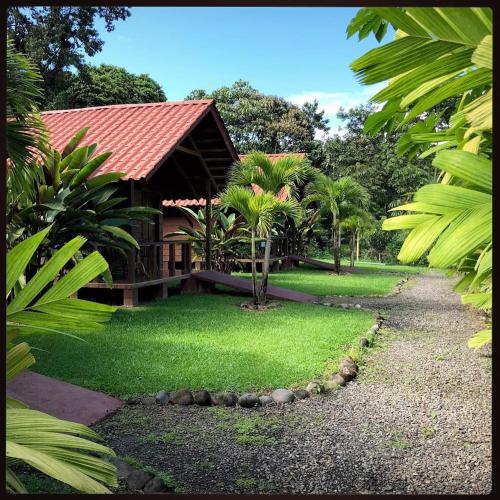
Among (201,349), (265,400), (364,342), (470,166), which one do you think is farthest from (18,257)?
(364,342)

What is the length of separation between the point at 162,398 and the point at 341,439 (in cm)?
157

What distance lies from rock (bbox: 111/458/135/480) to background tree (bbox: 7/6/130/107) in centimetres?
1613

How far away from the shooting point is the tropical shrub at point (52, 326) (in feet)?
3.38

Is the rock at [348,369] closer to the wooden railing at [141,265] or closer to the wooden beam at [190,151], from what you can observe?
the wooden railing at [141,265]

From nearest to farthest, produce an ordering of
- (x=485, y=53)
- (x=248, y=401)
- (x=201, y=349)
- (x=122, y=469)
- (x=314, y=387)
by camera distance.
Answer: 1. (x=485, y=53)
2. (x=122, y=469)
3. (x=248, y=401)
4. (x=314, y=387)
5. (x=201, y=349)

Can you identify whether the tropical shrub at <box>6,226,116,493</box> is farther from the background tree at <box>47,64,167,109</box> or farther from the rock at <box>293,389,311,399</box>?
the background tree at <box>47,64,167,109</box>

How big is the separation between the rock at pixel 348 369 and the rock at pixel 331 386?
9.3 inches

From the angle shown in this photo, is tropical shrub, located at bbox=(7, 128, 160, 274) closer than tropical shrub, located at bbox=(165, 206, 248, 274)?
Yes

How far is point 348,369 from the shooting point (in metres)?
5.28

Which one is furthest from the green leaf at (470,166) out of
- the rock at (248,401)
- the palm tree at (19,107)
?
the rock at (248,401)

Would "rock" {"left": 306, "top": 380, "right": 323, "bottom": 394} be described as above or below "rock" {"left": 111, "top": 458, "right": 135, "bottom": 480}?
below

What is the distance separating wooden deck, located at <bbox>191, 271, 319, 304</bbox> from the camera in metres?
10.9

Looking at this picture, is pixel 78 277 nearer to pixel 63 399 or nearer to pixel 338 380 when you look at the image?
pixel 63 399

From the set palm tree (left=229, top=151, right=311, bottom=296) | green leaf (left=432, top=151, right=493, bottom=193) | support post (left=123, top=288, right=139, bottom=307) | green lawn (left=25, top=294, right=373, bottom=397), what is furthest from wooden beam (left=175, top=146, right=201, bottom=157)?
green leaf (left=432, top=151, right=493, bottom=193)
